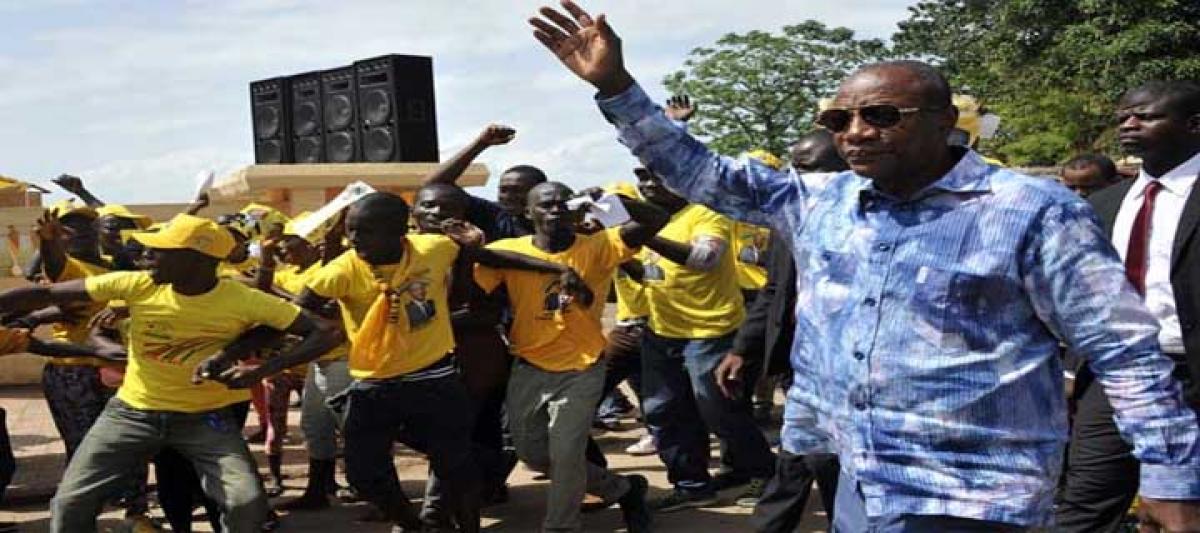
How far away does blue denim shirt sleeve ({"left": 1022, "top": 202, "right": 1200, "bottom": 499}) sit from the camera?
278 cm

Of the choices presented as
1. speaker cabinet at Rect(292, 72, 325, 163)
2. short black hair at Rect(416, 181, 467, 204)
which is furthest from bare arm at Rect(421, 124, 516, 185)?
speaker cabinet at Rect(292, 72, 325, 163)

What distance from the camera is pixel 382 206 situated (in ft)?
19.0

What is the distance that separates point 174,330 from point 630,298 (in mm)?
3386

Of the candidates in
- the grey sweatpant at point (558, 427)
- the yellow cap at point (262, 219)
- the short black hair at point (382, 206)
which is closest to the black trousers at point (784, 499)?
the grey sweatpant at point (558, 427)

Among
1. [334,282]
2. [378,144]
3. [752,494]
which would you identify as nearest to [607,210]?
[334,282]

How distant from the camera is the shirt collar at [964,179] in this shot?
2.87m

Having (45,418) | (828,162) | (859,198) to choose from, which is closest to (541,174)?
(828,162)

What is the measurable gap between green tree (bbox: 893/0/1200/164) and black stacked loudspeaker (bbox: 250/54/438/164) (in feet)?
63.0

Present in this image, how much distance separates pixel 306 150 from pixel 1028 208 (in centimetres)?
1437

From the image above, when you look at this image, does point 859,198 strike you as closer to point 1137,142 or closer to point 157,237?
point 1137,142

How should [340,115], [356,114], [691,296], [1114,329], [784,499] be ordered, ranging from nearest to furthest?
[1114,329]
[784,499]
[691,296]
[356,114]
[340,115]

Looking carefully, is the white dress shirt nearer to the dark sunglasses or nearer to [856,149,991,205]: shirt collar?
[856,149,991,205]: shirt collar

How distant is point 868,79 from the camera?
9.70ft

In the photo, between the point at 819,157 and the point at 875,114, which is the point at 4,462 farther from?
the point at 875,114
